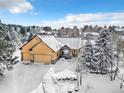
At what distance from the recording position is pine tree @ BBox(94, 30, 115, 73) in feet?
80.5

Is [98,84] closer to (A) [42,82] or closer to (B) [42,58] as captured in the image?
(A) [42,82]

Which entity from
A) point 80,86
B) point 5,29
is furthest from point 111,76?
point 5,29

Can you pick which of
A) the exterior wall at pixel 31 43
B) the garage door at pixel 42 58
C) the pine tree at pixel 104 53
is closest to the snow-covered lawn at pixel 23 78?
the garage door at pixel 42 58

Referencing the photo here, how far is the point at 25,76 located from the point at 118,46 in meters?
17.4

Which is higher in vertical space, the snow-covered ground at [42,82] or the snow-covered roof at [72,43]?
the snow-covered roof at [72,43]

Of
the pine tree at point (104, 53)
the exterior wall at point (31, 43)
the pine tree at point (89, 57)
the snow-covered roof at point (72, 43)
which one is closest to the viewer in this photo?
the pine tree at point (104, 53)

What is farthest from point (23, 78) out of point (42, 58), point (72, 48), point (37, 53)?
point (72, 48)

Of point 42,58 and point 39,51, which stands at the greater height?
point 39,51

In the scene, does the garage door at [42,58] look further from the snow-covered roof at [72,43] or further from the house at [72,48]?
the snow-covered roof at [72,43]

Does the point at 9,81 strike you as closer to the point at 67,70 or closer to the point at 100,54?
the point at 67,70

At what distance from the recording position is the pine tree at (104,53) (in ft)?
80.5

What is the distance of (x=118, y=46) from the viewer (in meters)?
28.7

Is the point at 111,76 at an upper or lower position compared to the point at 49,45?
lower

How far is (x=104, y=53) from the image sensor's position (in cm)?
2455
